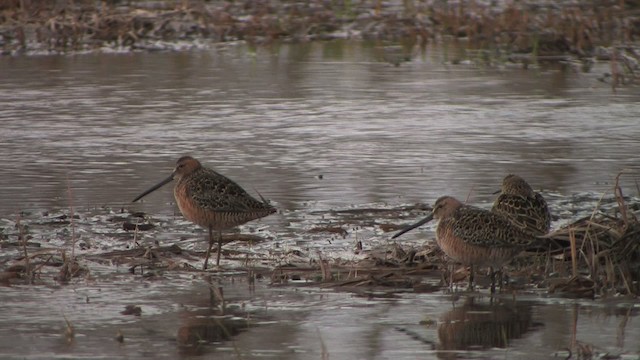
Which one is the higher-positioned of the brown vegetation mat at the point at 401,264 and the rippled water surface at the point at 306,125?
the brown vegetation mat at the point at 401,264

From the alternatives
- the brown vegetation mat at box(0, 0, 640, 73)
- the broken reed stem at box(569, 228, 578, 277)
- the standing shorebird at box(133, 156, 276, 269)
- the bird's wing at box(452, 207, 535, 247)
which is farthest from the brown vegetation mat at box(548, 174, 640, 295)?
the brown vegetation mat at box(0, 0, 640, 73)

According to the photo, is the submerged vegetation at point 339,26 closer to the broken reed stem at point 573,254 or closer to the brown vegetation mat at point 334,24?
the brown vegetation mat at point 334,24

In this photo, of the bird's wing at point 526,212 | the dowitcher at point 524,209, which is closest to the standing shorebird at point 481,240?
the dowitcher at point 524,209

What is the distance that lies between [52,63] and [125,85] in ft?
8.07

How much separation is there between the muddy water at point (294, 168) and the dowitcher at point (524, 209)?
2.40ft

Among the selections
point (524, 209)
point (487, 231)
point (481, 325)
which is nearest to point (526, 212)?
point (524, 209)

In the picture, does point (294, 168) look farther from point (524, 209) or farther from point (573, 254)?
point (573, 254)

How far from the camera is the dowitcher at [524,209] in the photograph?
351 inches

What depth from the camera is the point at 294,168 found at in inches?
490

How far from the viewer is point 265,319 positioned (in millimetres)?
7508

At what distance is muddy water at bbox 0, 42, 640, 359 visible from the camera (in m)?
7.20

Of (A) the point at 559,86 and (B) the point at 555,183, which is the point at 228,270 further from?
(A) the point at 559,86

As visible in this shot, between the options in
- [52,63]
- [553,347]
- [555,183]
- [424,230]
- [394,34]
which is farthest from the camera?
[394,34]

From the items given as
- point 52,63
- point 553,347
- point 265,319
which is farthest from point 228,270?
point 52,63
